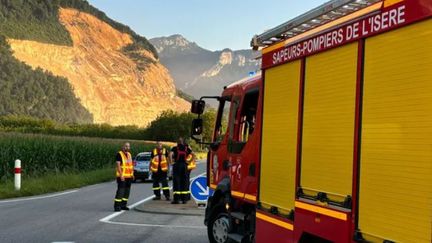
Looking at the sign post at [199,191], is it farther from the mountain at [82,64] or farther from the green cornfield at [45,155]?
the mountain at [82,64]

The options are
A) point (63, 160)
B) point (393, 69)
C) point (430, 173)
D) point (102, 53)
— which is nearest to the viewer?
point (430, 173)

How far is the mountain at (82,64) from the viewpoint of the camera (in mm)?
95688

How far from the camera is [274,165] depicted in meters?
6.38

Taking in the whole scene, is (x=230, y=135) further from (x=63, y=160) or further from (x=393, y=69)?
(x=63, y=160)

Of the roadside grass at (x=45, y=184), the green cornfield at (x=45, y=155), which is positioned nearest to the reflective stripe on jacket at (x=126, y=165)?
the roadside grass at (x=45, y=184)

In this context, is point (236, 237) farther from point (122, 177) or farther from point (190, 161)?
point (190, 161)

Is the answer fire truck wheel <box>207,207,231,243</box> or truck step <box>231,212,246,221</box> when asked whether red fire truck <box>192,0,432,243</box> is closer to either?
Answer: truck step <box>231,212,246,221</box>

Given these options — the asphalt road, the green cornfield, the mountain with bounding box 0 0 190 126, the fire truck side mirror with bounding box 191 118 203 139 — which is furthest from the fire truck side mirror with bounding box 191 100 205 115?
the mountain with bounding box 0 0 190 126

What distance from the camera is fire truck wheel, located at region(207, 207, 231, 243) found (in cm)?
842

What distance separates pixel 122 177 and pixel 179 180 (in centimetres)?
184

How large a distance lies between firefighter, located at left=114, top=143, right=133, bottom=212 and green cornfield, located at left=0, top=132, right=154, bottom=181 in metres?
11.0

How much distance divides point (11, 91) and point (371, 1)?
9206cm

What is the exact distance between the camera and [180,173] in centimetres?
1558

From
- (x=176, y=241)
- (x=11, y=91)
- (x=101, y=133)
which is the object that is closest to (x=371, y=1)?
(x=176, y=241)
